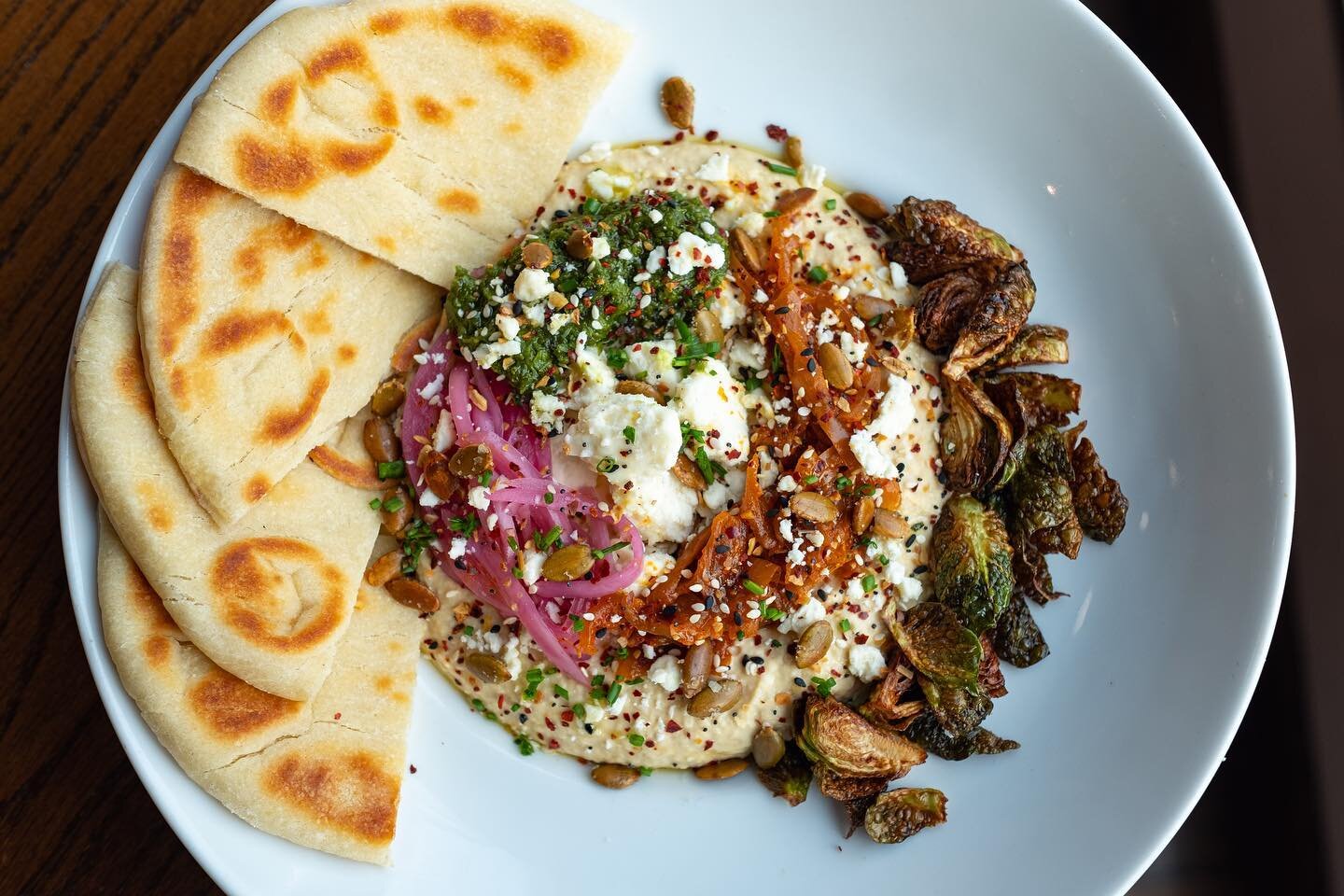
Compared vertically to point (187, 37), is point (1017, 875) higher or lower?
lower

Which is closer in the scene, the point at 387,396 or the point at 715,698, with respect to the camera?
the point at 715,698

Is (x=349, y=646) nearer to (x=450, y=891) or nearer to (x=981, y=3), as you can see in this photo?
(x=450, y=891)

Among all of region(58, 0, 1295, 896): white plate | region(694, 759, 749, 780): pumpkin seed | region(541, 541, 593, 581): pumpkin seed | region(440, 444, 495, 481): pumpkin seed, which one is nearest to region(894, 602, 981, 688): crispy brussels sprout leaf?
region(58, 0, 1295, 896): white plate

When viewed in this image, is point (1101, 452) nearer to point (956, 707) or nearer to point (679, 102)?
point (956, 707)

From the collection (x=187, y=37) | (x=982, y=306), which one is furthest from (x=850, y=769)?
(x=187, y=37)

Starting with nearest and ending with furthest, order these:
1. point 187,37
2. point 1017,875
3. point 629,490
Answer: point 629,490
point 1017,875
point 187,37

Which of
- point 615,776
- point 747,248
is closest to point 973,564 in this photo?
point 747,248
